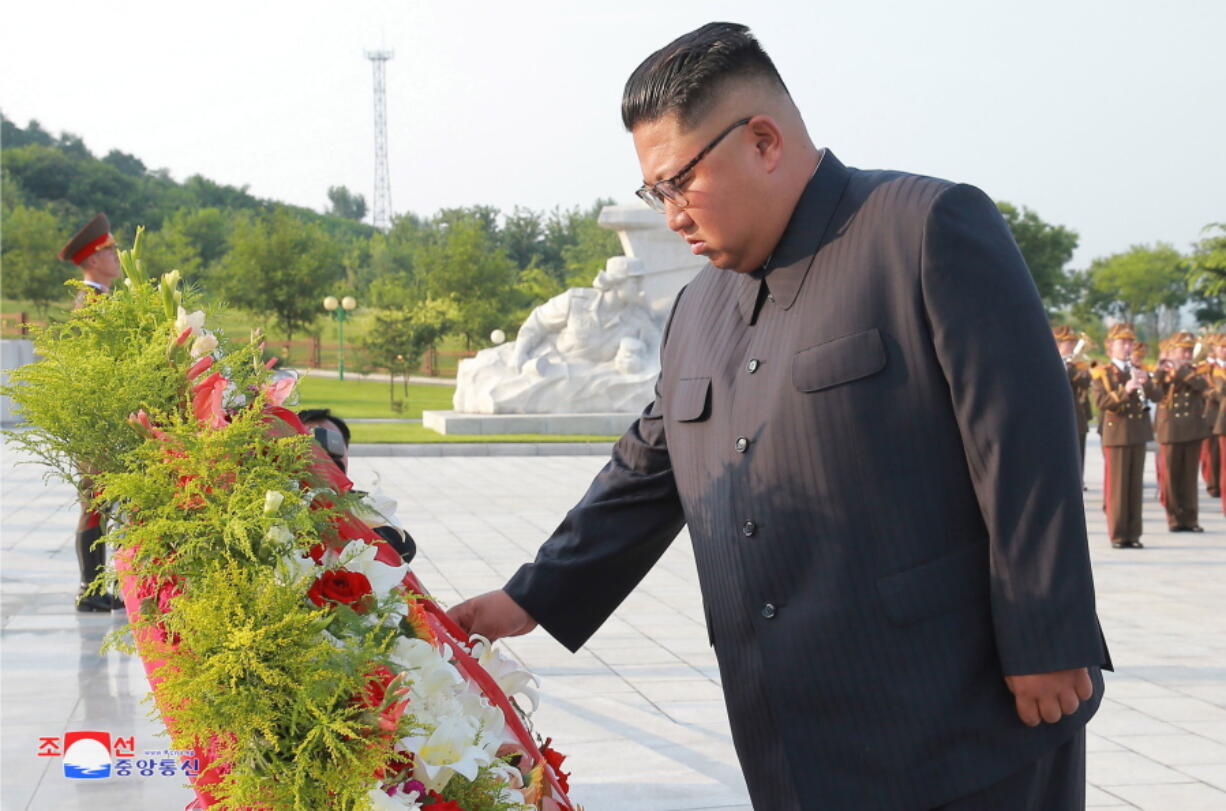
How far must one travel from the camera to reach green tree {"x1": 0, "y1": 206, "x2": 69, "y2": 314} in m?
37.7

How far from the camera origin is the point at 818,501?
6.22 ft

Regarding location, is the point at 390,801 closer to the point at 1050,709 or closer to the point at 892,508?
the point at 892,508

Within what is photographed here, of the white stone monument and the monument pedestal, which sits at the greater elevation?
the white stone monument

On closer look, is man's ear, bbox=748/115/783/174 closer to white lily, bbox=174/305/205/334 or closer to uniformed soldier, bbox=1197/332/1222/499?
white lily, bbox=174/305/205/334

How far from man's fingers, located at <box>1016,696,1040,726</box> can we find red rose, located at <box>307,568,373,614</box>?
0.93 meters

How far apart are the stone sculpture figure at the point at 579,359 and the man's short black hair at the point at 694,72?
15860 mm

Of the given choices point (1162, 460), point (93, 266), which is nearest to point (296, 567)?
point (93, 266)

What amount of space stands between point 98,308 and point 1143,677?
4.91 m

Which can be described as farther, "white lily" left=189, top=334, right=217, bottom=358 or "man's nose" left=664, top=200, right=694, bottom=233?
"man's nose" left=664, top=200, right=694, bottom=233

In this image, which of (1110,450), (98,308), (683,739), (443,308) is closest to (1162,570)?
(1110,450)

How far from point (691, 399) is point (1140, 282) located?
59.9m

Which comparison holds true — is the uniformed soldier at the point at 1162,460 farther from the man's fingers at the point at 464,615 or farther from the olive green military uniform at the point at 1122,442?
the man's fingers at the point at 464,615

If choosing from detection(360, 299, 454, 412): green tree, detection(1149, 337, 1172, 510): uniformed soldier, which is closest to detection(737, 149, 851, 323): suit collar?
detection(1149, 337, 1172, 510): uniformed soldier

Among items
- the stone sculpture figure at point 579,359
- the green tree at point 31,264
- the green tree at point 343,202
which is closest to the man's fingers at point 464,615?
the stone sculpture figure at point 579,359
